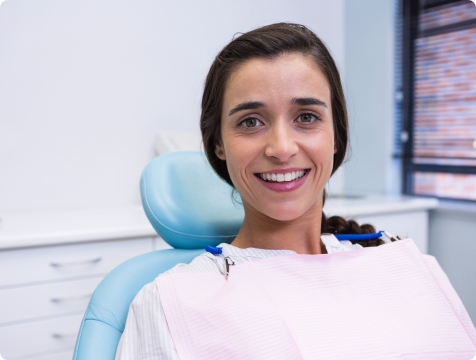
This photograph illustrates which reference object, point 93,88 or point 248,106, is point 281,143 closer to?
point 248,106

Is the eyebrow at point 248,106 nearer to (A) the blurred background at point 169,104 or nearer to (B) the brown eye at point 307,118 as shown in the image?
(B) the brown eye at point 307,118

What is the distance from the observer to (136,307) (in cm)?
81

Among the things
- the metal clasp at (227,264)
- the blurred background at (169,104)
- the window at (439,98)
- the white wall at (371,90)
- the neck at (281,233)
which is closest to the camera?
the metal clasp at (227,264)

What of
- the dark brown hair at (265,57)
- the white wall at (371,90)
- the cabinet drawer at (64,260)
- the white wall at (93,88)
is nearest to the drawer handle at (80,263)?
the cabinet drawer at (64,260)

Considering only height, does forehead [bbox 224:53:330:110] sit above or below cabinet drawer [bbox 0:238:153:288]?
above

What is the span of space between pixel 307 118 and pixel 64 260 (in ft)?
3.08

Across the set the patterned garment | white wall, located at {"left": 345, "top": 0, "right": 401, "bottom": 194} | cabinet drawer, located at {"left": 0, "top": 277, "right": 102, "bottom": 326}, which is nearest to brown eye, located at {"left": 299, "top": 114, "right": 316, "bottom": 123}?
the patterned garment

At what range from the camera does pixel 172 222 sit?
1032 millimetres

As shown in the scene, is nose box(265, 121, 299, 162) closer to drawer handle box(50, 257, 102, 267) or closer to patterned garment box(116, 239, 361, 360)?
patterned garment box(116, 239, 361, 360)

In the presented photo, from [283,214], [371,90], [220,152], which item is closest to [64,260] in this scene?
[220,152]

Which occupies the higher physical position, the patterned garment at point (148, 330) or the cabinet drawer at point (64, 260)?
the patterned garment at point (148, 330)

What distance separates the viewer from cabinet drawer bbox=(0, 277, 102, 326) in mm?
1420

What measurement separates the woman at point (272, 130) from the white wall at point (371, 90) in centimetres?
164

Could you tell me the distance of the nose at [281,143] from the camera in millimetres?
858
